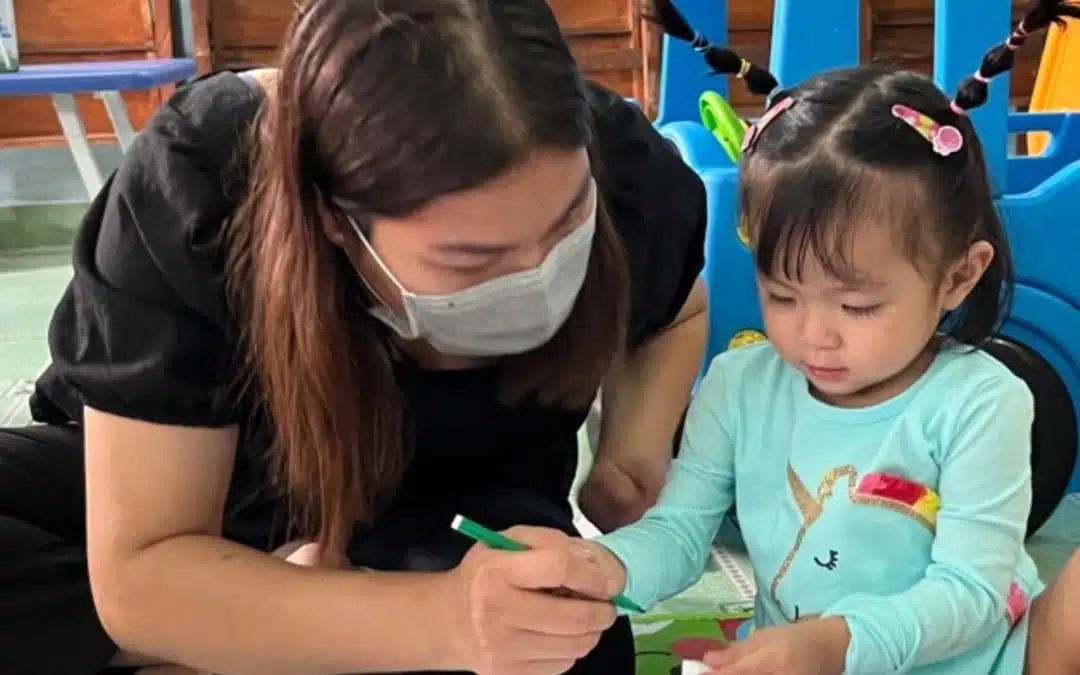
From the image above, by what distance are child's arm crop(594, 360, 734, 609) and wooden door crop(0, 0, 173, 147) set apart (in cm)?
267

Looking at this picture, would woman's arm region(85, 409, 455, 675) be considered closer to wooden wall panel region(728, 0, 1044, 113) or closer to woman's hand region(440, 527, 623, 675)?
woman's hand region(440, 527, 623, 675)


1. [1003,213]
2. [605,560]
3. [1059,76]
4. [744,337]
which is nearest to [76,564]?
[605,560]

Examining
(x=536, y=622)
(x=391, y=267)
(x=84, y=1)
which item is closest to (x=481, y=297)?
(x=391, y=267)

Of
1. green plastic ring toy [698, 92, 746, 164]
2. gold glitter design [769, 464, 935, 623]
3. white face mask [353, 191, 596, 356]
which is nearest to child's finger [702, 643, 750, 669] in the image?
gold glitter design [769, 464, 935, 623]

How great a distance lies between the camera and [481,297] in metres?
0.71

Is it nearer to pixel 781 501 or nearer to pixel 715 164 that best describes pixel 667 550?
pixel 781 501

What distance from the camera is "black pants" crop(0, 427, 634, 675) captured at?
883 millimetres

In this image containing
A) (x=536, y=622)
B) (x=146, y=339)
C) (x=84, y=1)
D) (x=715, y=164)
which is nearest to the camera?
(x=536, y=622)

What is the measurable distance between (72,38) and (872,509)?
2.97m

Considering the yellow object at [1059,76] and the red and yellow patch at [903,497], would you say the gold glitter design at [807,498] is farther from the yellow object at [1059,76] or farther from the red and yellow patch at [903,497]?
the yellow object at [1059,76]

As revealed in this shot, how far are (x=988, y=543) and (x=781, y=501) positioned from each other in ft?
0.45

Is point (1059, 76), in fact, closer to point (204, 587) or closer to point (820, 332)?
point (820, 332)

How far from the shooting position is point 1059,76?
1951mm

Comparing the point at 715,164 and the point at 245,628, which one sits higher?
the point at 715,164
